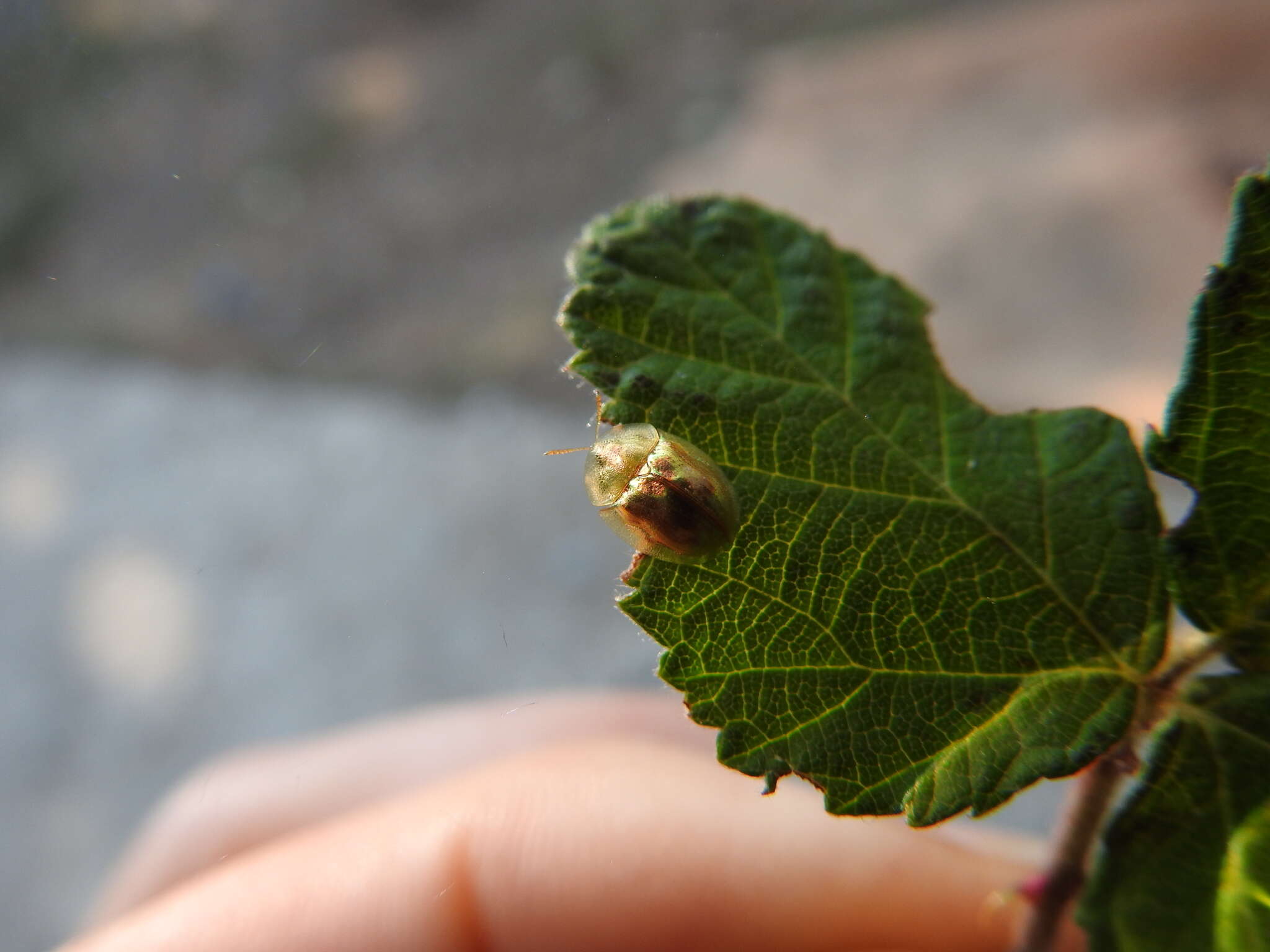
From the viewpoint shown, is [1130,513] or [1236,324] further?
[1130,513]

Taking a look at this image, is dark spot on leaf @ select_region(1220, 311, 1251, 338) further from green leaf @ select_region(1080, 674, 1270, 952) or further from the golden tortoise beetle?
the golden tortoise beetle

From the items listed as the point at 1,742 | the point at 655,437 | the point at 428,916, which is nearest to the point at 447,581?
the point at 1,742

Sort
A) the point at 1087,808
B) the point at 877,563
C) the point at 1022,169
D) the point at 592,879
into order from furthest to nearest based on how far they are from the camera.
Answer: the point at 1022,169, the point at 592,879, the point at 1087,808, the point at 877,563

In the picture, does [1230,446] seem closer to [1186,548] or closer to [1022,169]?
[1186,548]

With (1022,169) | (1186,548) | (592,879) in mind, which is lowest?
(592,879)

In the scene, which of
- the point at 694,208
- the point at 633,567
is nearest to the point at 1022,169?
the point at 694,208

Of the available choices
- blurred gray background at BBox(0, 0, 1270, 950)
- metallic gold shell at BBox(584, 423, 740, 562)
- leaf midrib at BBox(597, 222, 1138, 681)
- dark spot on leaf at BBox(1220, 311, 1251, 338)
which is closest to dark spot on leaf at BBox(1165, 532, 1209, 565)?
leaf midrib at BBox(597, 222, 1138, 681)

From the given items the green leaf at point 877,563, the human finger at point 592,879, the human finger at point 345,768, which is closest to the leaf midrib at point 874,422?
the green leaf at point 877,563
